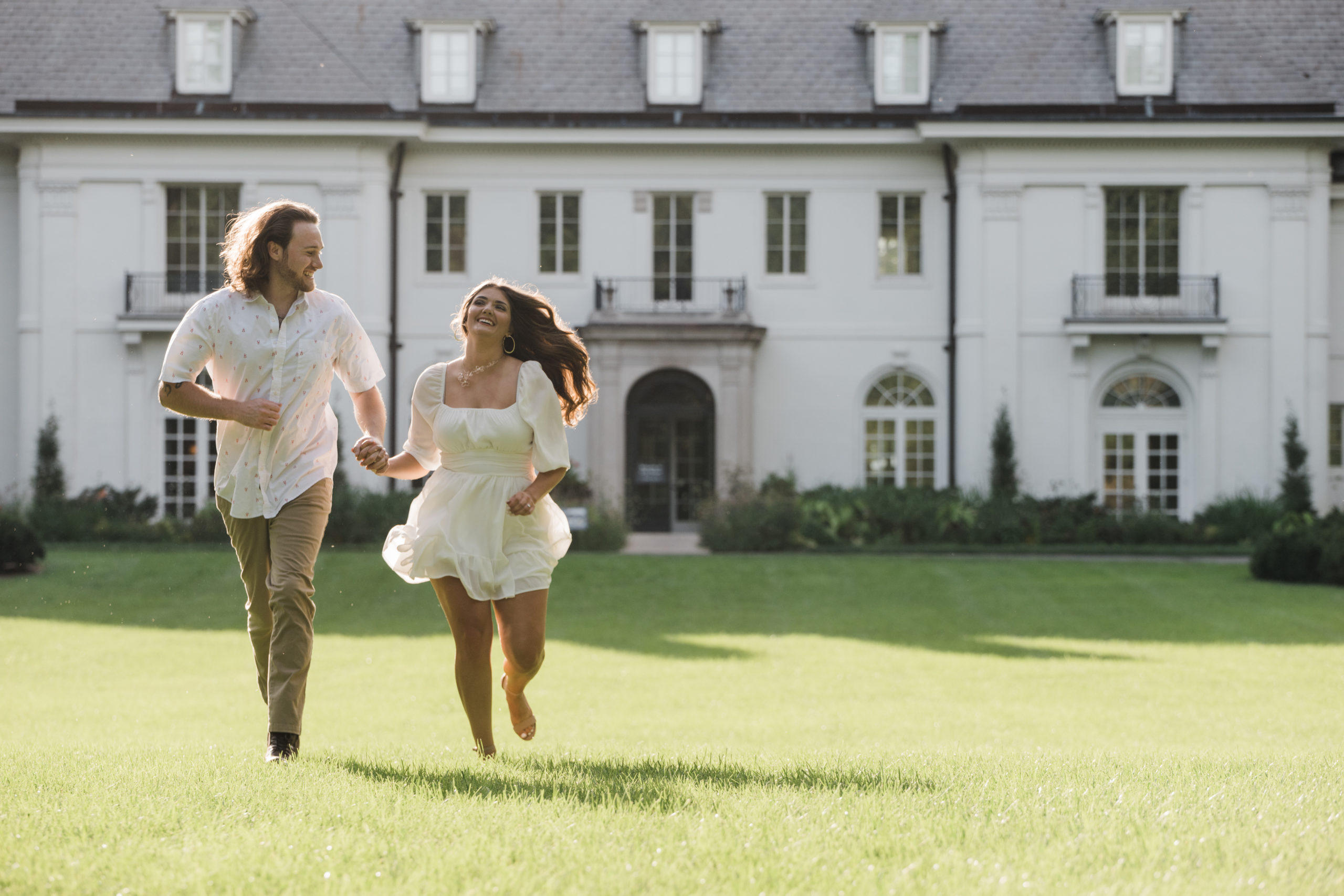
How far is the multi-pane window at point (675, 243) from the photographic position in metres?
25.5

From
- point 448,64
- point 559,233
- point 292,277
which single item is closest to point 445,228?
point 559,233

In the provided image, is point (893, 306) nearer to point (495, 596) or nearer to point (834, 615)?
point (834, 615)

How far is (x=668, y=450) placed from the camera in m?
25.4

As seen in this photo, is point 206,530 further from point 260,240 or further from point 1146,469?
point 260,240

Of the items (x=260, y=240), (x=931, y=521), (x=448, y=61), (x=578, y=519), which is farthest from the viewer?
(x=448, y=61)

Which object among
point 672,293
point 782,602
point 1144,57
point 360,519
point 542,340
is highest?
point 1144,57

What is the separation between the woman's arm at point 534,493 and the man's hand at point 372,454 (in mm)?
531

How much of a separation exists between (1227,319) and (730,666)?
16863 mm

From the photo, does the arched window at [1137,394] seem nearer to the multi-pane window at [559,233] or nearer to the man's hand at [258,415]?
the multi-pane window at [559,233]

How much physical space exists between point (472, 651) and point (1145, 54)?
23.0m

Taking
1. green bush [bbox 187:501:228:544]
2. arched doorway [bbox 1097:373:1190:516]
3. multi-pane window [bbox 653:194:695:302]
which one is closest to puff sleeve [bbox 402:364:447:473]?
green bush [bbox 187:501:228:544]

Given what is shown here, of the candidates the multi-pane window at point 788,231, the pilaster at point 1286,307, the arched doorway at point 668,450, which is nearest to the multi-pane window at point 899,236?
the multi-pane window at point 788,231

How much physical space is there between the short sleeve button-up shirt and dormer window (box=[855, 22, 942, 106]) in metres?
21.5

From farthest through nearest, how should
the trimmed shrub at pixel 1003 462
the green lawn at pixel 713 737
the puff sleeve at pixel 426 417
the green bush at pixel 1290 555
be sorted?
the trimmed shrub at pixel 1003 462 < the green bush at pixel 1290 555 < the puff sleeve at pixel 426 417 < the green lawn at pixel 713 737
